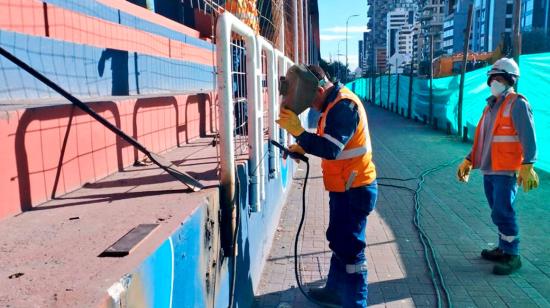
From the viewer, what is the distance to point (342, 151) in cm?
353

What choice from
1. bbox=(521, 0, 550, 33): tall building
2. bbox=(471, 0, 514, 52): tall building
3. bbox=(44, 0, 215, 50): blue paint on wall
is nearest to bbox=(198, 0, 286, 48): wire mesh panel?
bbox=(44, 0, 215, 50): blue paint on wall

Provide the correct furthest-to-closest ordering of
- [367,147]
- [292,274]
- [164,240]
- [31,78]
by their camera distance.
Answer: [292,274] → [367,147] → [31,78] → [164,240]

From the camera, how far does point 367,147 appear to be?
3596mm

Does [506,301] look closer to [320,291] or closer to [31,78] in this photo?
[320,291]

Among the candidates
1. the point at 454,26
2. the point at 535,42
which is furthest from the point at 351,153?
the point at 454,26

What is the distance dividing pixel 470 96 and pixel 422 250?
9.57m

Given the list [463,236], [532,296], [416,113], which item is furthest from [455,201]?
[416,113]

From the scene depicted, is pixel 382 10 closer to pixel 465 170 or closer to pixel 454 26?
pixel 454 26

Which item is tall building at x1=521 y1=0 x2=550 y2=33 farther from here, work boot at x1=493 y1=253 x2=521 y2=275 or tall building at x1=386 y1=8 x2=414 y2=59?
work boot at x1=493 y1=253 x2=521 y2=275

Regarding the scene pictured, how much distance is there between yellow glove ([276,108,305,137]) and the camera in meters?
3.35

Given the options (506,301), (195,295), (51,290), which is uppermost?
(51,290)

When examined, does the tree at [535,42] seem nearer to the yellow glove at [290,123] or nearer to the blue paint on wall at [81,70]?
the blue paint on wall at [81,70]

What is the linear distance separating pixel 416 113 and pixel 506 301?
17837mm

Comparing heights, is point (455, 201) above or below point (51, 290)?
below
